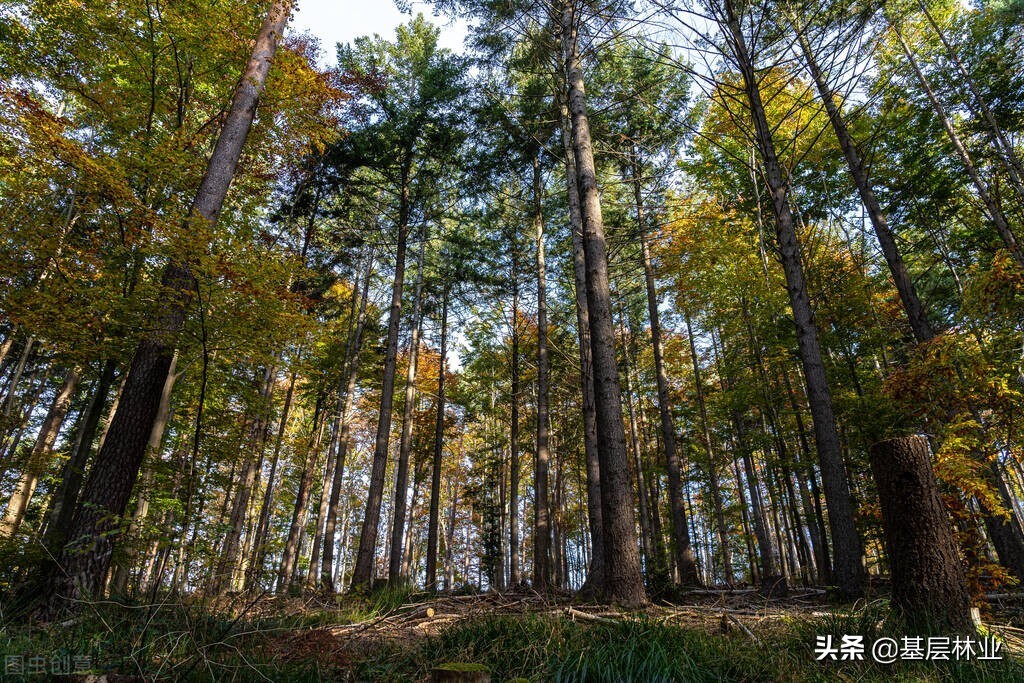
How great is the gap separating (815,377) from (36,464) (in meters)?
13.4

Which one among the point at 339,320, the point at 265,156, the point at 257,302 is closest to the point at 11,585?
the point at 257,302

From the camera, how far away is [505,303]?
14.3 metres

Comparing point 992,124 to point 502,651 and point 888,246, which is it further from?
point 502,651

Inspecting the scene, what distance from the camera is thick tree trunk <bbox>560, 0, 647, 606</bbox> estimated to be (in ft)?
14.5

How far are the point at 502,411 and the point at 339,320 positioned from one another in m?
7.49

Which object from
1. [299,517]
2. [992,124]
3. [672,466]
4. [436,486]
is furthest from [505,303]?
[992,124]

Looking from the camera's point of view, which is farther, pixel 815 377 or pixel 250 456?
pixel 250 456

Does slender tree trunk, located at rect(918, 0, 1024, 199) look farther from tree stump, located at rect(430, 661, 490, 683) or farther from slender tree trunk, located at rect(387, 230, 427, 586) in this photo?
slender tree trunk, located at rect(387, 230, 427, 586)

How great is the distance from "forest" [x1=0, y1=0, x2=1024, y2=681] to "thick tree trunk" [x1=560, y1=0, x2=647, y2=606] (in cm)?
3

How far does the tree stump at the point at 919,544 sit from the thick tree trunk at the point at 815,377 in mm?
2460

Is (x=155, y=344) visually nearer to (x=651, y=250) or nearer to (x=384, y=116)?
(x=384, y=116)

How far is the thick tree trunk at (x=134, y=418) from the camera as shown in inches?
169

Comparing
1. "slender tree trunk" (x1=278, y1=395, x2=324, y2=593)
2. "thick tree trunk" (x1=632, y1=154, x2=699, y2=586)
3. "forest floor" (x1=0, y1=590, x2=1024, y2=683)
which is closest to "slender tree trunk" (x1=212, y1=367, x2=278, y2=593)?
"slender tree trunk" (x1=278, y1=395, x2=324, y2=593)

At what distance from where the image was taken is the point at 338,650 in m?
2.87
